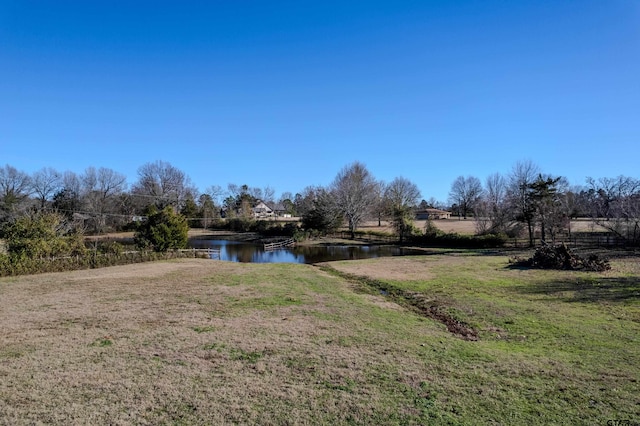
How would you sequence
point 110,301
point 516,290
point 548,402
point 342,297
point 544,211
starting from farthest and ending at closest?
point 544,211 < point 516,290 < point 342,297 < point 110,301 < point 548,402

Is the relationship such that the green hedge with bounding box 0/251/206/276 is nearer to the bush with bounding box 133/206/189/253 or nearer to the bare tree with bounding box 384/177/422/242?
the bush with bounding box 133/206/189/253

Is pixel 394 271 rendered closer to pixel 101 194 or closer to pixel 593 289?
pixel 593 289

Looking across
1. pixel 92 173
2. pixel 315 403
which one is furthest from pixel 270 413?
pixel 92 173

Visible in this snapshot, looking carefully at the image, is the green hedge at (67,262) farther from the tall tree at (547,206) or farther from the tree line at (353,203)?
the tall tree at (547,206)

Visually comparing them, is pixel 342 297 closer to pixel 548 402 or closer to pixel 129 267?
pixel 548 402

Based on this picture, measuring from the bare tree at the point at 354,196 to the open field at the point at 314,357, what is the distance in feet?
158

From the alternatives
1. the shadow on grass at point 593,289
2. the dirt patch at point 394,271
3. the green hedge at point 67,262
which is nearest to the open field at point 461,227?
the dirt patch at point 394,271

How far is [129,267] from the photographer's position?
25531 mm

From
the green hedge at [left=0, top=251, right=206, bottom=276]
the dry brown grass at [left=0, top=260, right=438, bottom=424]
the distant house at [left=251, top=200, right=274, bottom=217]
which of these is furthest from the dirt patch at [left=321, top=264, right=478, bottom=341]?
the distant house at [left=251, top=200, right=274, bottom=217]

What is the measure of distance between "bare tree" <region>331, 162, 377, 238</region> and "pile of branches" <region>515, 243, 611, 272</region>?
39.6 m

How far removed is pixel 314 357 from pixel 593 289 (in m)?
14.6

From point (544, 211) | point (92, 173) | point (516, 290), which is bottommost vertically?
point (516, 290)

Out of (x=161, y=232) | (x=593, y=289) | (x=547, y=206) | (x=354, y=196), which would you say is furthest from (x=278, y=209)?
(x=593, y=289)

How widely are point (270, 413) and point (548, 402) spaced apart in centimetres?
449
